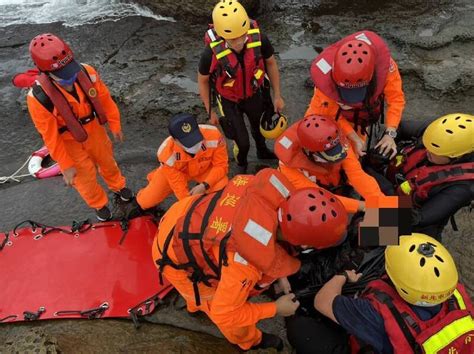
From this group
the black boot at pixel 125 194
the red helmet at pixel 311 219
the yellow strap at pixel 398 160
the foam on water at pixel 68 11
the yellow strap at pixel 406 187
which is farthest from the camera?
the foam on water at pixel 68 11

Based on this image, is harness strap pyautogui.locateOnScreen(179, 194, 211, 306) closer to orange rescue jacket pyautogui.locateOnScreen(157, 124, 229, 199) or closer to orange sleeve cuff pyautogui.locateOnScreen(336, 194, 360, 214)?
orange rescue jacket pyautogui.locateOnScreen(157, 124, 229, 199)

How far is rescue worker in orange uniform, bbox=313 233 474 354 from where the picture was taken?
199 centimetres

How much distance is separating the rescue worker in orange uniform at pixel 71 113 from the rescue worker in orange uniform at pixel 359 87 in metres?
1.83

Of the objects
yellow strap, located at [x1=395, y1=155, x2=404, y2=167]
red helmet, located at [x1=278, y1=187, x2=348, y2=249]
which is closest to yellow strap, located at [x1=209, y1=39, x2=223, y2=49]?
yellow strap, located at [x1=395, y1=155, x2=404, y2=167]

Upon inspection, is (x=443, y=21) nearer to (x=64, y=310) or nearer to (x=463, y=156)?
(x=463, y=156)

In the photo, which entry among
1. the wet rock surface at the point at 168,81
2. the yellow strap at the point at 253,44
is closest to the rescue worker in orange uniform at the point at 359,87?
the yellow strap at the point at 253,44

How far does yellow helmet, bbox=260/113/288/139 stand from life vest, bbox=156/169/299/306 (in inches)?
61.0

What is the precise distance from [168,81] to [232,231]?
3970mm

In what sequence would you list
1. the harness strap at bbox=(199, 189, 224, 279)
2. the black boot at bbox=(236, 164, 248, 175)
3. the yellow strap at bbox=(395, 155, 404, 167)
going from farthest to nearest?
the black boot at bbox=(236, 164, 248, 175)
the yellow strap at bbox=(395, 155, 404, 167)
the harness strap at bbox=(199, 189, 224, 279)

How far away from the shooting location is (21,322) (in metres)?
3.27

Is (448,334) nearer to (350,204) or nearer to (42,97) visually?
(350,204)

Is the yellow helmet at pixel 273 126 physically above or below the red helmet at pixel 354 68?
below

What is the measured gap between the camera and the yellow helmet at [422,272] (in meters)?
1.99

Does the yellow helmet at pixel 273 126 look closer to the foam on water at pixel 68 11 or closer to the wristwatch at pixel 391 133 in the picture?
the wristwatch at pixel 391 133
